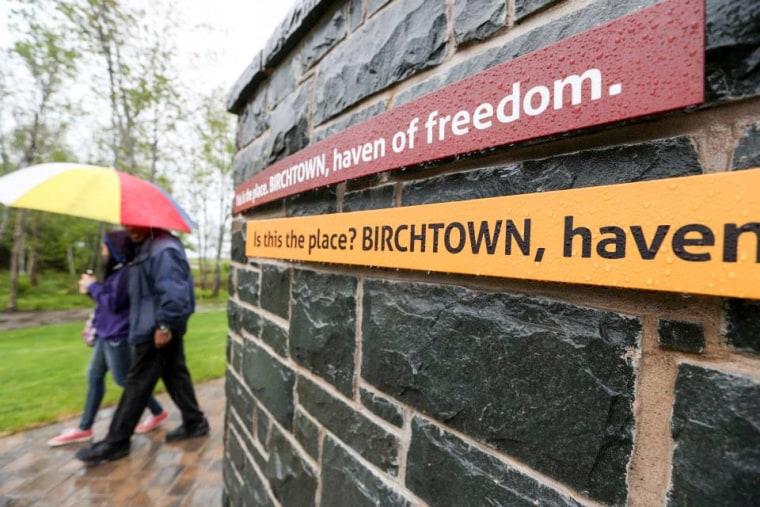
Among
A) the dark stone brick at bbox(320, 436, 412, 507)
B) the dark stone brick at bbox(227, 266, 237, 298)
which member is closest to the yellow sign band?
the dark stone brick at bbox(320, 436, 412, 507)

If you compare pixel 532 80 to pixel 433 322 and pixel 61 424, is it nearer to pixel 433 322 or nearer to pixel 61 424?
pixel 433 322

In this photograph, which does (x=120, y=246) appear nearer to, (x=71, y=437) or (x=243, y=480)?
(x=71, y=437)

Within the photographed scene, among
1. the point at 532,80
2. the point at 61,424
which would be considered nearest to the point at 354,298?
the point at 532,80

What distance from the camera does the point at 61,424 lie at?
12.3 ft

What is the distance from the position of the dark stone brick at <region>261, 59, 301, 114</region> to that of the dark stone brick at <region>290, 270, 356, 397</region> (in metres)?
0.84

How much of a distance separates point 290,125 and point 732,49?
4.77 ft

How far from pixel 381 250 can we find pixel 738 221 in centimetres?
68

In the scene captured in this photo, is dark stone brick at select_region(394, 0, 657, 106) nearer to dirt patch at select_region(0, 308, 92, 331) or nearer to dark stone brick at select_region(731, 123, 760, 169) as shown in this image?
dark stone brick at select_region(731, 123, 760, 169)

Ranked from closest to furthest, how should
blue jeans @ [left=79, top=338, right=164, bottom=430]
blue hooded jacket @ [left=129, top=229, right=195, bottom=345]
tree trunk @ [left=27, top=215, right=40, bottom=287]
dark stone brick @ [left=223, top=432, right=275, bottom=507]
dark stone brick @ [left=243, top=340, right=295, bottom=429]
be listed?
dark stone brick @ [left=243, top=340, right=295, bottom=429], dark stone brick @ [left=223, top=432, right=275, bottom=507], blue hooded jacket @ [left=129, top=229, right=195, bottom=345], blue jeans @ [left=79, top=338, right=164, bottom=430], tree trunk @ [left=27, top=215, right=40, bottom=287]

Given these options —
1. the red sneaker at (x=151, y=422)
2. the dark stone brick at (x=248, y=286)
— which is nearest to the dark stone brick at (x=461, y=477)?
the dark stone brick at (x=248, y=286)

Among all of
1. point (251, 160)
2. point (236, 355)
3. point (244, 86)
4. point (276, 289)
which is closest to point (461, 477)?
point (276, 289)

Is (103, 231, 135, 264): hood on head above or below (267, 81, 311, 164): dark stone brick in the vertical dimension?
below

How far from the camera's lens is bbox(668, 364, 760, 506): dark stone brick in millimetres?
499

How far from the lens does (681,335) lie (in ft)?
1.85
